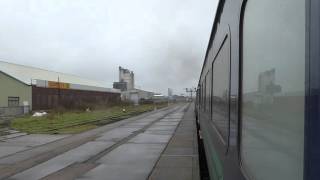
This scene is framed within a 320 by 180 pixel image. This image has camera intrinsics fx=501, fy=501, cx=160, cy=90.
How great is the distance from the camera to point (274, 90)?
6.79 ft

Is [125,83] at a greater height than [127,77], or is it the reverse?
[127,77]

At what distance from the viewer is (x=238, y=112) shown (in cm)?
313

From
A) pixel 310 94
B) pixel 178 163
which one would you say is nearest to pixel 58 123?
pixel 178 163

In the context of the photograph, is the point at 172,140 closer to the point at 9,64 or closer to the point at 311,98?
the point at 311,98

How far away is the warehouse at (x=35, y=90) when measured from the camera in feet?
210

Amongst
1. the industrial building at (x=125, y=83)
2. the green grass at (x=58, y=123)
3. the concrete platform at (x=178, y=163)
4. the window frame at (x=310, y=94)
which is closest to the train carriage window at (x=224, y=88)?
the window frame at (x=310, y=94)

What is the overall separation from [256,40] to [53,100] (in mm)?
75042

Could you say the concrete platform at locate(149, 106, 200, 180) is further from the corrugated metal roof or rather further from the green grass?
the corrugated metal roof

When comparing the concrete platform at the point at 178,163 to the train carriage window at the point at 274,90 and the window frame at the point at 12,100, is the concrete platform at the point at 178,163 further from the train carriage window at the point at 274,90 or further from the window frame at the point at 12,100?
the window frame at the point at 12,100

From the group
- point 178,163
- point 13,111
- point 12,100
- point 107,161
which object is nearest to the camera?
point 178,163

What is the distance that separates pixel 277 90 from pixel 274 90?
0.05m

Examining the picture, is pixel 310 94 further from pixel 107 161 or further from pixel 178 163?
pixel 107 161

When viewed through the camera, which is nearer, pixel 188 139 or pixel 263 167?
pixel 263 167

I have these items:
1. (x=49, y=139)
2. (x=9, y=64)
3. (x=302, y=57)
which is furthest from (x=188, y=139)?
(x=9, y=64)
